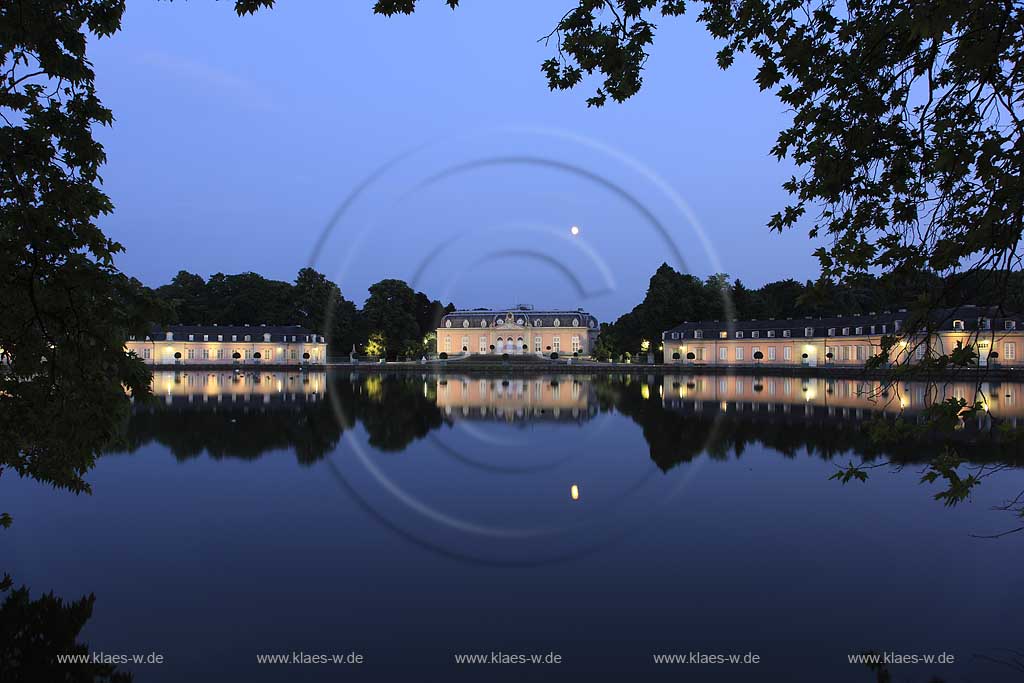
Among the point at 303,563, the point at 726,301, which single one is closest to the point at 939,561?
the point at 303,563

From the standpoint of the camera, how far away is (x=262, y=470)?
13.8m

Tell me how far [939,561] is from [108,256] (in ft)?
31.3

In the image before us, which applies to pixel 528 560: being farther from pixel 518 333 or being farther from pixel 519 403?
pixel 518 333

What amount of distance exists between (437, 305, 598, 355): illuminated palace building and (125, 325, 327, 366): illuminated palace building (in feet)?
59.9

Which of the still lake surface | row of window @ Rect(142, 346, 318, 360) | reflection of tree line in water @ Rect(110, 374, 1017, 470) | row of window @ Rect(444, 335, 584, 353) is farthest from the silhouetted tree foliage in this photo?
row of window @ Rect(444, 335, 584, 353)

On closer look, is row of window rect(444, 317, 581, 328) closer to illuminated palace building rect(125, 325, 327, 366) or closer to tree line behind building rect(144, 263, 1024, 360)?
tree line behind building rect(144, 263, 1024, 360)

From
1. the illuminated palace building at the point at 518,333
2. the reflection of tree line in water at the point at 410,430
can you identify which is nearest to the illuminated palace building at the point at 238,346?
the illuminated palace building at the point at 518,333

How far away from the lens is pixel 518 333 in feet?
289

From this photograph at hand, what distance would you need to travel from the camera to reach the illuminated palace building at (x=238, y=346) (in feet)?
246

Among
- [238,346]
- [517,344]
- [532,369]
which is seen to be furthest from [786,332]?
[238,346]

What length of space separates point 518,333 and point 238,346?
118ft

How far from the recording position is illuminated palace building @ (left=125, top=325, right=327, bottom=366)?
2950 inches

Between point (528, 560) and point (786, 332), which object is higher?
point (786, 332)

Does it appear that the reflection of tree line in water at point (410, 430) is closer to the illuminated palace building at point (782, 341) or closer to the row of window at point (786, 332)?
the row of window at point (786, 332)
